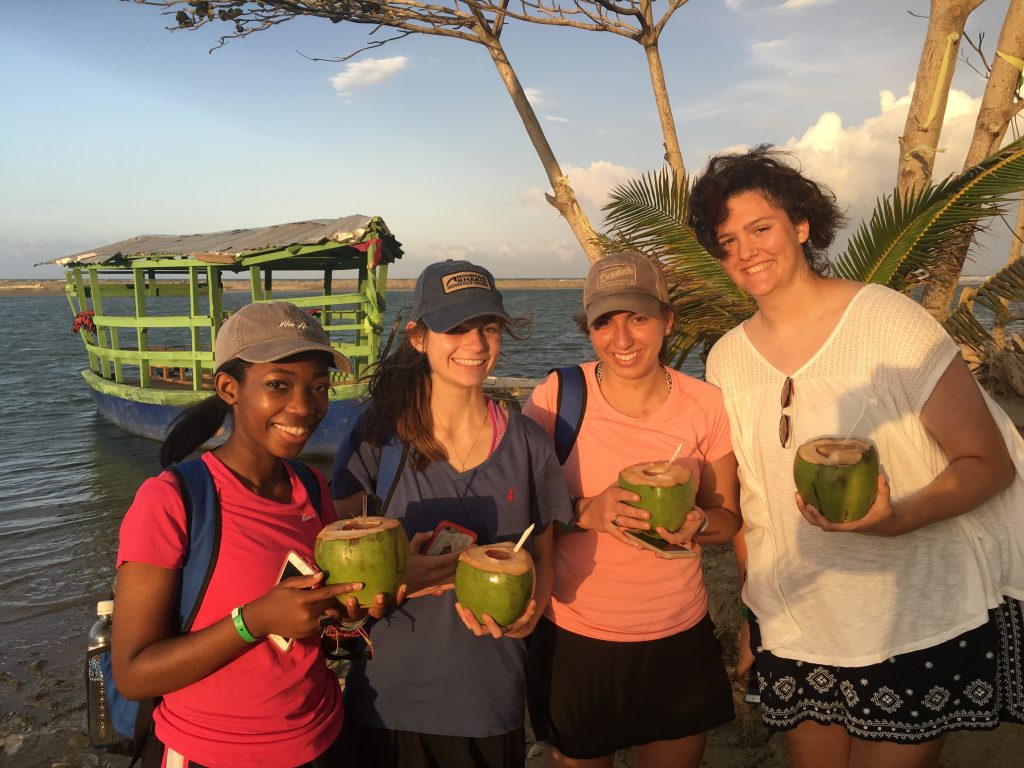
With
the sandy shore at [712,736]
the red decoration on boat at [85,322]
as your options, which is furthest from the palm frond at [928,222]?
the red decoration on boat at [85,322]

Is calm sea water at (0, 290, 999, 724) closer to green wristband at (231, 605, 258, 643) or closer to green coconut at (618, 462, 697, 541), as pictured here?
green coconut at (618, 462, 697, 541)

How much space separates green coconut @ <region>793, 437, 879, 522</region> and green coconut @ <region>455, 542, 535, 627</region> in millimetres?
833

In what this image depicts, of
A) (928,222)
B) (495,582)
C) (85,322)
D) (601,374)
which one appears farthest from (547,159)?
(85,322)

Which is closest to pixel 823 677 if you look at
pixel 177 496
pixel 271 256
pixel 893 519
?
pixel 893 519

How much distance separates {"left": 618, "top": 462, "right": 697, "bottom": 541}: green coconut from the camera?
213 cm

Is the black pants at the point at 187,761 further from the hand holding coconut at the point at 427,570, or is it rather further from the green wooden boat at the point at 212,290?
the green wooden boat at the point at 212,290

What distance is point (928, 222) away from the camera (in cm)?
530

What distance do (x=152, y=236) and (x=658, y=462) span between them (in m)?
19.4

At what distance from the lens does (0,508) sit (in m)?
11.3

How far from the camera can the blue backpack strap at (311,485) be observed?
2.31m

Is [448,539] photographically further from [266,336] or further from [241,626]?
[266,336]

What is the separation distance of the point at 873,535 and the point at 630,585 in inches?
32.1

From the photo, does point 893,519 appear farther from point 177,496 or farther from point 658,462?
point 177,496

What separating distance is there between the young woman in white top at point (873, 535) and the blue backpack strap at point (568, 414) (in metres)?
0.60
